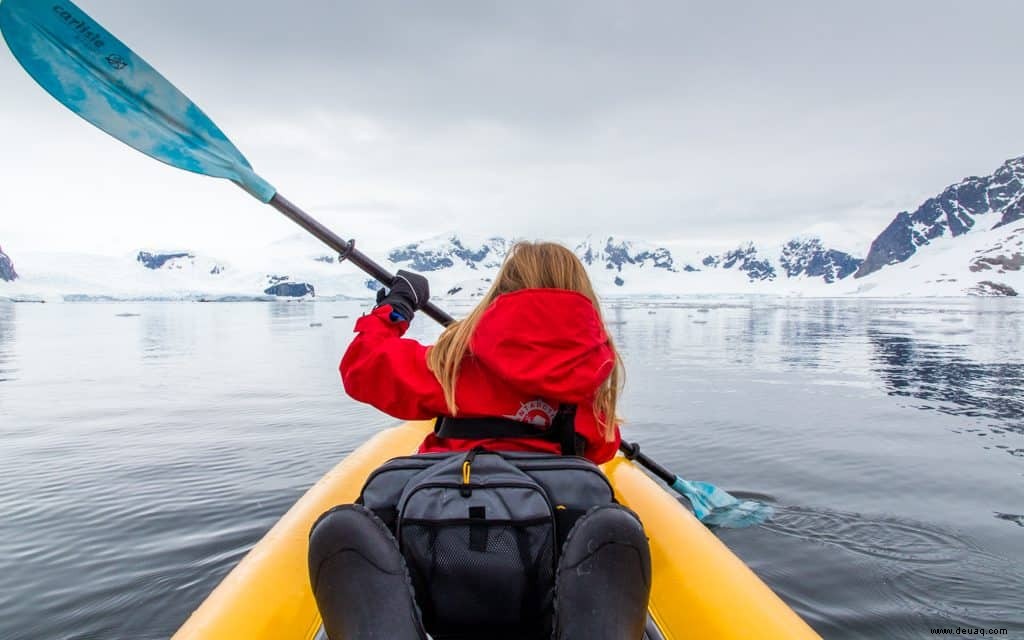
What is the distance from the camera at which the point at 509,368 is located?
183 cm

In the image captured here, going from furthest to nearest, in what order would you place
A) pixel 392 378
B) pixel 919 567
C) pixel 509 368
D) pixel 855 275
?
pixel 855 275
pixel 919 567
pixel 392 378
pixel 509 368

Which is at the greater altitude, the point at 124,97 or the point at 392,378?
the point at 124,97

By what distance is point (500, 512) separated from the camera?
5.48ft

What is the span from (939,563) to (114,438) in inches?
298

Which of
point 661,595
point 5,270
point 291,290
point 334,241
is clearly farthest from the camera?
point 5,270

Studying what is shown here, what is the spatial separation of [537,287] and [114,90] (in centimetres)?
257

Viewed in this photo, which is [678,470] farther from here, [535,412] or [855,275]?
[855,275]

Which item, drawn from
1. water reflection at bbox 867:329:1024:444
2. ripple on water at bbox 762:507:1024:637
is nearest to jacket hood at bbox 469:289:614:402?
ripple on water at bbox 762:507:1024:637

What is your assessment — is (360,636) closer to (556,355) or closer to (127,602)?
(556,355)

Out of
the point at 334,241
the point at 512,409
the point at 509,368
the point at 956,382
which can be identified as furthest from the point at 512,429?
the point at 956,382

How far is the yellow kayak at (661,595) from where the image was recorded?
207cm

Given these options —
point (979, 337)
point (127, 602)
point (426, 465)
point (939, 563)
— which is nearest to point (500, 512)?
point (426, 465)

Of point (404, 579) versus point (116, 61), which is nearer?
point (404, 579)

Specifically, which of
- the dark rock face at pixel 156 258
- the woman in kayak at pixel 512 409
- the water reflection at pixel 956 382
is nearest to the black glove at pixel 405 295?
the woman in kayak at pixel 512 409
